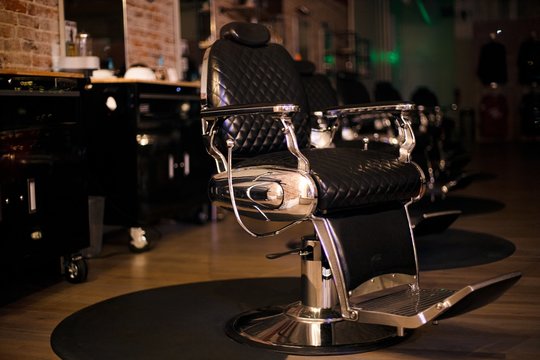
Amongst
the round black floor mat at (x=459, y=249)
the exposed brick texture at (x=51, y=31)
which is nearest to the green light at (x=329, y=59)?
the exposed brick texture at (x=51, y=31)

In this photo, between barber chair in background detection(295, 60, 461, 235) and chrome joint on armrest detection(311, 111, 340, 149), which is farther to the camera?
barber chair in background detection(295, 60, 461, 235)

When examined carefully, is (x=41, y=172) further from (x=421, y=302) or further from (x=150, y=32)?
(x=150, y=32)

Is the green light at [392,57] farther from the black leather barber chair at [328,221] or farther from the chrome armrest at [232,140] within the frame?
the chrome armrest at [232,140]

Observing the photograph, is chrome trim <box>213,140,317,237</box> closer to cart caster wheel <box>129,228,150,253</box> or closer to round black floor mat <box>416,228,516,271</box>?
round black floor mat <box>416,228,516,271</box>

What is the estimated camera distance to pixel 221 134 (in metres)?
2.62

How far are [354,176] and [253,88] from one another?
689 mm

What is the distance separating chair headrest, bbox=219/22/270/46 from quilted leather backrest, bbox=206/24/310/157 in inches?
0.8

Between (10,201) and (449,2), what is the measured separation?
1044 centimetres

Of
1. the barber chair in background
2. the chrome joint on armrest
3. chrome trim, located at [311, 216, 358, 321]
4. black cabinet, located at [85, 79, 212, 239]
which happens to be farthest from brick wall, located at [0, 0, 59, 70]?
chrome trim, located at [311, 216, 358, 321]

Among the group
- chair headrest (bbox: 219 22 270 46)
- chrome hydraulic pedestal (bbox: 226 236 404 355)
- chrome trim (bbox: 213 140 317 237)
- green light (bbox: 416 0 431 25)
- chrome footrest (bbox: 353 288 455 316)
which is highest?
green light (bbox: 416 0 431 25)

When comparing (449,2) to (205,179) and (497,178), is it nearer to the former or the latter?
(497,178)

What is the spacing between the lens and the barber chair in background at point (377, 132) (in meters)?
3.16

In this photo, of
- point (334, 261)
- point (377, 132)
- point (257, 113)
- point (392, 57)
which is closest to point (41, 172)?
point (257, 113)

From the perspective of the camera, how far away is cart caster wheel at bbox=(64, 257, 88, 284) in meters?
3.35
